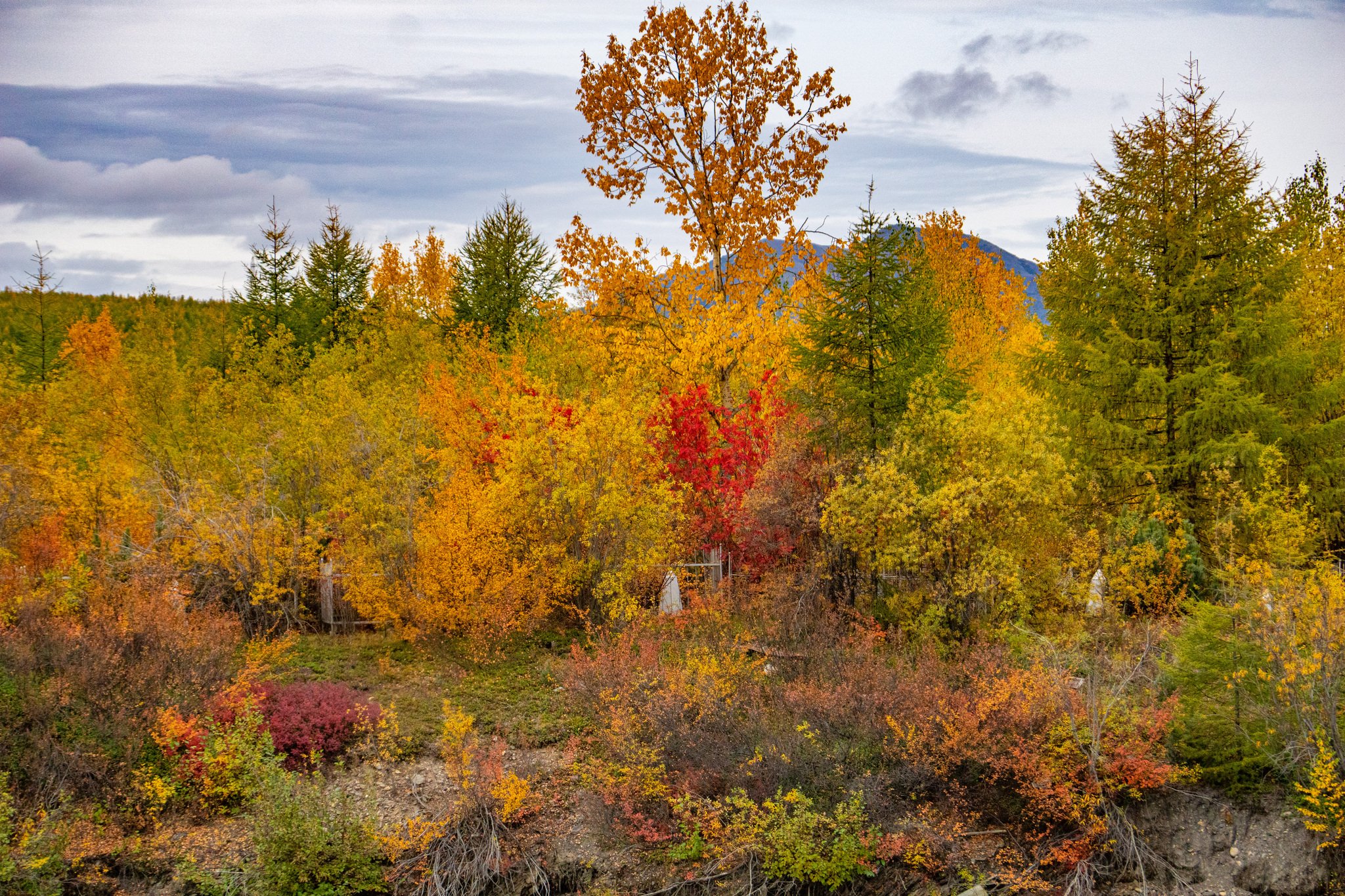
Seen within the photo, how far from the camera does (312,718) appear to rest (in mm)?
11188

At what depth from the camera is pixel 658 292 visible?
Result: 54.7 ft

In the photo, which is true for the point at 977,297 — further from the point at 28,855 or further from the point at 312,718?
the point at 28,855

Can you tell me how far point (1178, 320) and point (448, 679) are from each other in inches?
549

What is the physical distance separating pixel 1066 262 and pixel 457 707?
14449 millimetres

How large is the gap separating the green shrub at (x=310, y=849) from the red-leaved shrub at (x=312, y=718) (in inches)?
48.8

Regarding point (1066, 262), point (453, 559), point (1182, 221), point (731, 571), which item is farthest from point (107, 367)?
point (1182, 221)

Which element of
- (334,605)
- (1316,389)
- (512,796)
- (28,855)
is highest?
(1316,389)

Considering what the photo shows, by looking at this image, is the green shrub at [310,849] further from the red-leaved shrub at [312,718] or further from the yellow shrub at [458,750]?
the red-leaved shrub at [312,718]

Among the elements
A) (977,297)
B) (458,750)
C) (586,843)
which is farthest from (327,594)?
(977,297)

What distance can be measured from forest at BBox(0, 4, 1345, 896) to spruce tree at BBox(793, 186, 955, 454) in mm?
72

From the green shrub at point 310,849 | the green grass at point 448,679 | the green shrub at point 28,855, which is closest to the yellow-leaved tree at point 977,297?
the green grass at point 448,679

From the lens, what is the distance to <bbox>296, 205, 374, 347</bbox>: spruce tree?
36000mm

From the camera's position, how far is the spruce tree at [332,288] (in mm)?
36000

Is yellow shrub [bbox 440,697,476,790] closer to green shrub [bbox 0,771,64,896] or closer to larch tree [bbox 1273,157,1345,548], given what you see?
green shrub [bbox 0,771,64,896]
